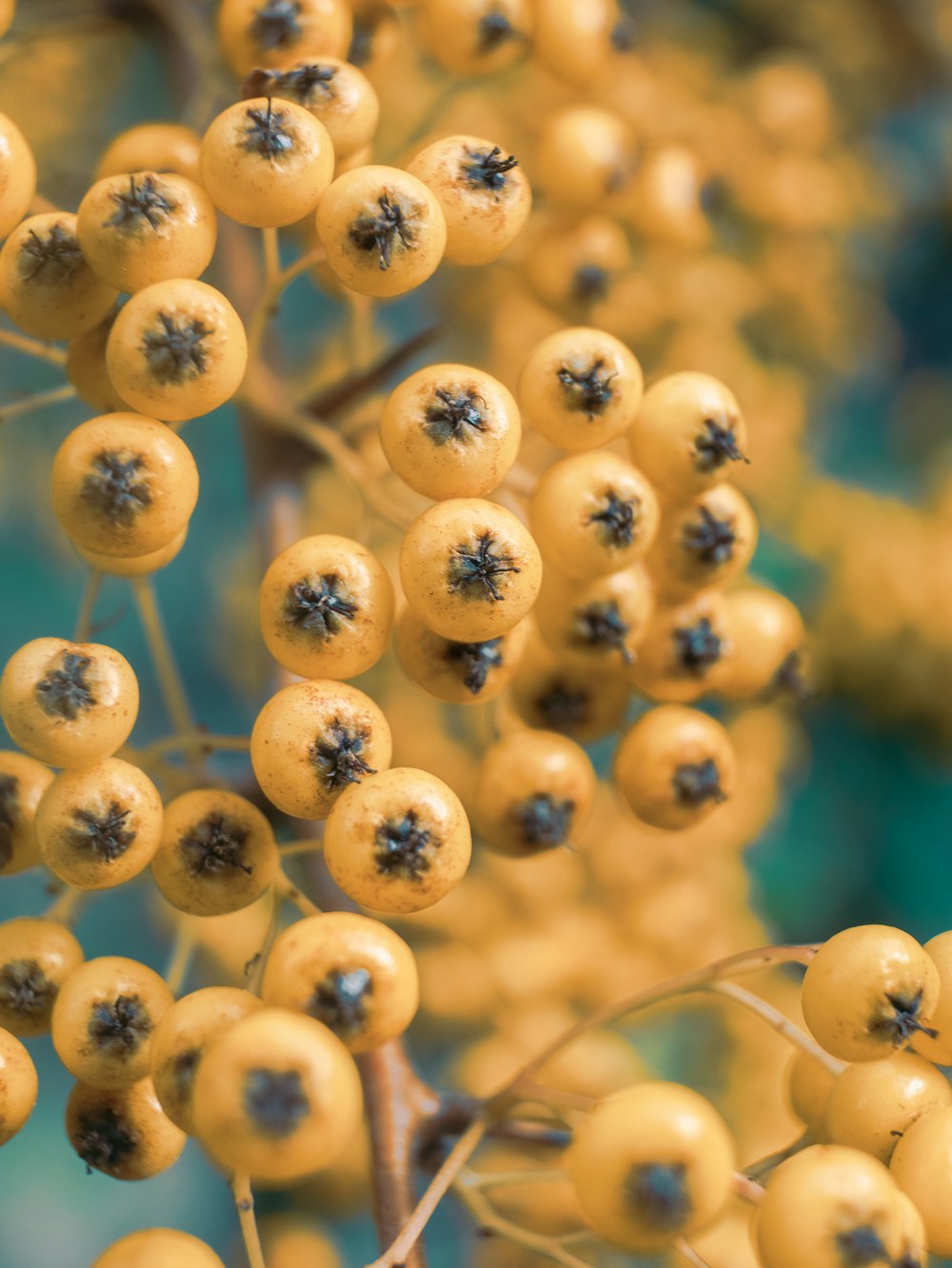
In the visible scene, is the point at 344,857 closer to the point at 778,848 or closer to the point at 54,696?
the point at 54,696

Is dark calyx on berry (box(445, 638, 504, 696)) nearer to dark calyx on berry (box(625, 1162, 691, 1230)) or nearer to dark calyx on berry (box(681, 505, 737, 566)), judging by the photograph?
dark calyx on berry (box(681, 505, 737, 566))

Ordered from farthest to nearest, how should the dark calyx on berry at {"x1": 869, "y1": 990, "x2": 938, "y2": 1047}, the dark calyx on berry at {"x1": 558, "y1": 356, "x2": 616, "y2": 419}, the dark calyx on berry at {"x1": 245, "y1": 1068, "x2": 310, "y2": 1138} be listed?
the dark calyx on berry at {"x1": 558, "y1": 356, "x2": 616, "y2": 419} < the dark calyx on berry at {"x1": 869, "y1": 990, "x2": 938, "y2": 1047} < the dark calyx on berry at {"x1": 245, "y1": 1068, "x2": 310, "y2": 1138}

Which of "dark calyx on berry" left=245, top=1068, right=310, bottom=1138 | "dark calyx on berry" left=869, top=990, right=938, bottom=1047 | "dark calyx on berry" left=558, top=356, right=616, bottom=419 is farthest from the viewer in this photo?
"dark calyx on berry" left=558, top=356, right=616, bottom=419

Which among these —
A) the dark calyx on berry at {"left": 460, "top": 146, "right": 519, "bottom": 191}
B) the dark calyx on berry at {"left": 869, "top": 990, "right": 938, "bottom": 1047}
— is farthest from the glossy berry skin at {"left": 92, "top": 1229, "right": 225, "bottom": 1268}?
the dark calyx on berry at {"left": 460, "top": 146, "right": 519, "bottom": 191}

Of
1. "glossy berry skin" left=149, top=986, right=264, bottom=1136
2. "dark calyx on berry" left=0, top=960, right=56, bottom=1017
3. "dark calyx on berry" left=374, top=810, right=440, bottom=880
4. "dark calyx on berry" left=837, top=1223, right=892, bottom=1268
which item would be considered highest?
"dark calyx on berry" left=374, top=810, right=440, bottom=880

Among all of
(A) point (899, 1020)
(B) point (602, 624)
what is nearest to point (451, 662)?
(B) point (602, 624)

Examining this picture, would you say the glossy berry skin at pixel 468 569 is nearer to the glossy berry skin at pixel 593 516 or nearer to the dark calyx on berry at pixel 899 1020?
the glossy berry skin at pixel 593 516

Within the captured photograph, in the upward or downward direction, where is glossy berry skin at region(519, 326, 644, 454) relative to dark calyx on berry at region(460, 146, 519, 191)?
downward
